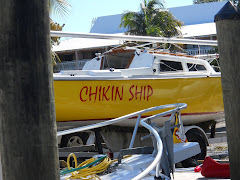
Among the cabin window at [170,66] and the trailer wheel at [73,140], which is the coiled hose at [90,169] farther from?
the cabin window at [170,66]

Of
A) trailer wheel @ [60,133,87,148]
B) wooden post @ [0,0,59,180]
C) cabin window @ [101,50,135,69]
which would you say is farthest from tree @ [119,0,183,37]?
wooden post @ [0,0,59,180]

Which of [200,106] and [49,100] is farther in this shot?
[200,106]

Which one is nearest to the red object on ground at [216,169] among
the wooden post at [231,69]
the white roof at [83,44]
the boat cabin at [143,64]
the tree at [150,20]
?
the wooden post at [231,69]

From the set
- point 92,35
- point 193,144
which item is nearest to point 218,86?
point 92,35

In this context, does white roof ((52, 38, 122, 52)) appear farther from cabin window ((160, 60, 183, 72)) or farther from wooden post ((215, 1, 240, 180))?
wooden post ((215, 1, 240, 180))

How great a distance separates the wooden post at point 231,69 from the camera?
4.09m

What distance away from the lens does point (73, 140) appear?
988cm

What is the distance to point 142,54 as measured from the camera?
10.7 m

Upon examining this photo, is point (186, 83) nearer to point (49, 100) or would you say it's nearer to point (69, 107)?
point (69, 107)

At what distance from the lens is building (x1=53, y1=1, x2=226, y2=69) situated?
32.3 m

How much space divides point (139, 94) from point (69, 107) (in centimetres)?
163

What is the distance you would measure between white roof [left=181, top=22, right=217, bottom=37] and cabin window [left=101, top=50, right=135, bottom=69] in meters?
20.4

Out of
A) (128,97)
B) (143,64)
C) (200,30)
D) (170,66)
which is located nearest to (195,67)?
(170,66)

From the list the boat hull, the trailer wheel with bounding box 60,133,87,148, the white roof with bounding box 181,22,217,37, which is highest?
the white roof with bounding box 181,22,217,37
